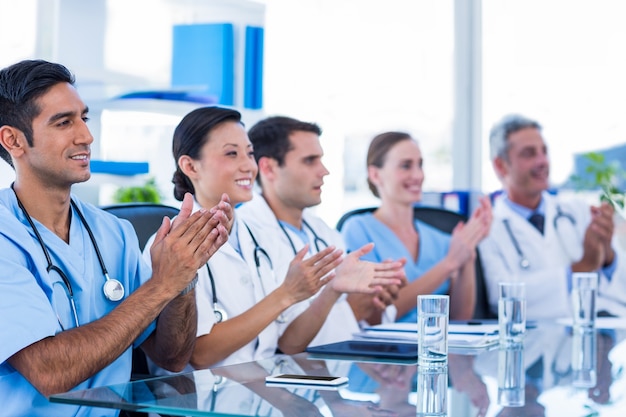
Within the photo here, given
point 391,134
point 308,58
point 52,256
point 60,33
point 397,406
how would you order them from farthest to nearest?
1. point 308,58
2. point 391,134
3. point 60,33
4. point 52,256
5. point 397,406

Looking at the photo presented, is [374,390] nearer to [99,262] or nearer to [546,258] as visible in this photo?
[99,262]

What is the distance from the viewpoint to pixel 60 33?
2.74m

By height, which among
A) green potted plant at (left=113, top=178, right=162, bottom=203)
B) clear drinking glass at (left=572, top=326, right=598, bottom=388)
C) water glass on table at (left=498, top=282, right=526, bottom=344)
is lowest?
clear drinking glass at (left=572, top=326, right=598, bottom=388)

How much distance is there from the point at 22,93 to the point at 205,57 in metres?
1.42

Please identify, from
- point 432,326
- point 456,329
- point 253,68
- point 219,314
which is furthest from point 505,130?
point 432,326

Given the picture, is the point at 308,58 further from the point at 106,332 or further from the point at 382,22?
the point at 106,332

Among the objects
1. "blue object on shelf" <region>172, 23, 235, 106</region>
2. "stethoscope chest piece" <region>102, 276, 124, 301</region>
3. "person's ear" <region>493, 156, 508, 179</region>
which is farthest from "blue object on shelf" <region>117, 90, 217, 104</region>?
"person's ear" <region>493, 156, 508, 179</region>

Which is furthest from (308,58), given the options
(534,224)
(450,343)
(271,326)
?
(450,343)

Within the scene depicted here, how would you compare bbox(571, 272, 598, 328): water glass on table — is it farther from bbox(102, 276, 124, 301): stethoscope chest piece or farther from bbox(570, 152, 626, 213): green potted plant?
bbox(570, 152, 626, 213): green potted plant

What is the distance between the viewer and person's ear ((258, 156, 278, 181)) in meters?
3.07

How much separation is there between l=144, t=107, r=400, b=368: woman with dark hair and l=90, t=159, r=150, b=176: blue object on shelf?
287 mm

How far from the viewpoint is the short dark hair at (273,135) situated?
3115 mm

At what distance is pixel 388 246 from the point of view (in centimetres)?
359

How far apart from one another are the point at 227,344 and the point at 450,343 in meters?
0.58
